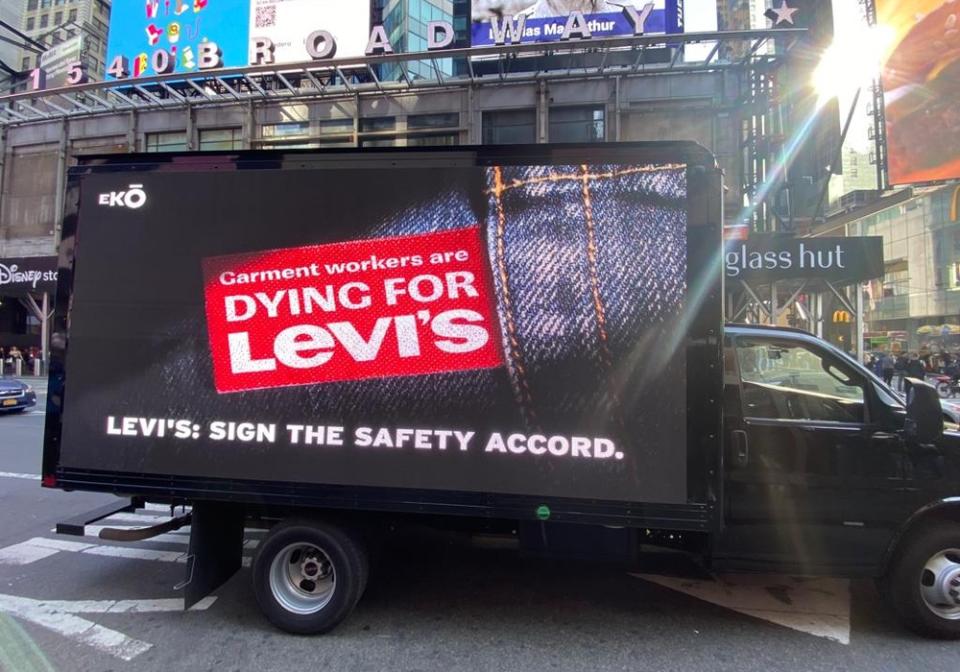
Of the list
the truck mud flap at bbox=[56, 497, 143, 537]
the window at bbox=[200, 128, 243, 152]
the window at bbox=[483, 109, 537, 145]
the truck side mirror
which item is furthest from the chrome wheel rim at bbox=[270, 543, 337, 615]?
the window at bbox=[200, 128, 243, 152]

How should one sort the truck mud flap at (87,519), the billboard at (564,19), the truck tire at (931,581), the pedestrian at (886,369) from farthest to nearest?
the billboard at (564,19) < the pedestrian at (886,369) < the truck mud flap at (87,519) < the truck tire at (931,581)

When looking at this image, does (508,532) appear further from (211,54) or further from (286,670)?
(211,54)

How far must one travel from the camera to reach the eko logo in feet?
12.2

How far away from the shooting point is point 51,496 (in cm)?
677

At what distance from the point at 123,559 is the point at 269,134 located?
23.3 m

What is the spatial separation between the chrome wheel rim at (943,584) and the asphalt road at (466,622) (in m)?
0.20

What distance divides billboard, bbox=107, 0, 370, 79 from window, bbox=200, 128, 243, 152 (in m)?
2.63

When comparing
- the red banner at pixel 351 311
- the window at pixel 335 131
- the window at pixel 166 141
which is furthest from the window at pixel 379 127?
the red banner at pixel 351 311

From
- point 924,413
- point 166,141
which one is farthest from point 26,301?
point 924,413

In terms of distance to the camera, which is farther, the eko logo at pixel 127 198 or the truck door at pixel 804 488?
the eko logo at pixel 127 198

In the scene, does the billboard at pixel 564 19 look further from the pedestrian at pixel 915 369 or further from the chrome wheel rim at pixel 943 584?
the chrome wheel rim at pixel 943 584

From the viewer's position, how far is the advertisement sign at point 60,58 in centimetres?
2792

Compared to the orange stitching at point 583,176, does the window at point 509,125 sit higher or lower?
higher

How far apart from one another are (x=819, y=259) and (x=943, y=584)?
1147 centimetres
